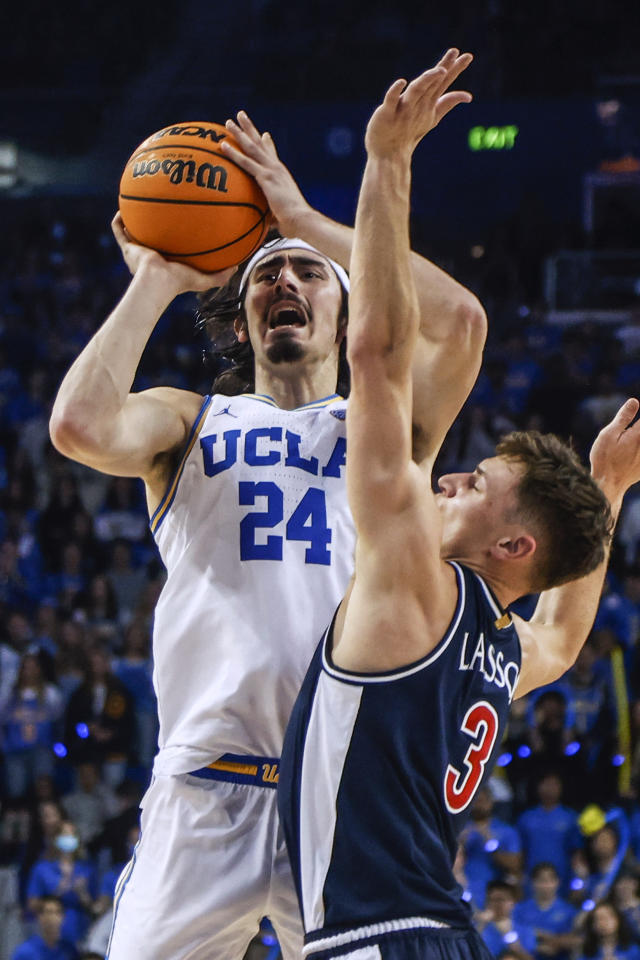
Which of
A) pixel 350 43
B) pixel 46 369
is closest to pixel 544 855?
pixel 46 369

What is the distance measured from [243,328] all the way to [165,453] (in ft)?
1.92

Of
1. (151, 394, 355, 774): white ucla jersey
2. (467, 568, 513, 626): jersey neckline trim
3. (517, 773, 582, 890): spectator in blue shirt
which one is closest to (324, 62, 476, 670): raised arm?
(467, 568, 513, 626): jersey neckline trim

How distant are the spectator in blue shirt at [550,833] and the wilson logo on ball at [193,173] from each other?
5.49 metres

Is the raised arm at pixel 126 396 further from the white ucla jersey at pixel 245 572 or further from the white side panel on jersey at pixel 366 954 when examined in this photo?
the white side panel on jersey at pixel 366 954

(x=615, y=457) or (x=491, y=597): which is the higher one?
(x=615, y=457)

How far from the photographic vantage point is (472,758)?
2.73 meters

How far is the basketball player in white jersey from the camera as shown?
3.03m

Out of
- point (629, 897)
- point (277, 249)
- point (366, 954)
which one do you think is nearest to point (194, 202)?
point (277, 249)

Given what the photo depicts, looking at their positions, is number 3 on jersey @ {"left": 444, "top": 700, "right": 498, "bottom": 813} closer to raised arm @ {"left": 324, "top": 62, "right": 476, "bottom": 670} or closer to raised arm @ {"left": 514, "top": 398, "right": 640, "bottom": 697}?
raised arm @ {"left": 324, "top": 62, "right": 476, "bottom": 670}

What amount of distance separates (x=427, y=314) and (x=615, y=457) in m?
0.71

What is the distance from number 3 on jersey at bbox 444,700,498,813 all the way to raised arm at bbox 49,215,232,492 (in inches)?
42.2

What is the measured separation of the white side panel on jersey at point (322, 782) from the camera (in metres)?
2.59

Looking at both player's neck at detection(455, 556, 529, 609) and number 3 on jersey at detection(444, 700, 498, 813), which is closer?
number 3 on jersey at detection(444, 700, 498, 813)

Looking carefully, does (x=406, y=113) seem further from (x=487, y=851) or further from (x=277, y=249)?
(x=487, y=851)
